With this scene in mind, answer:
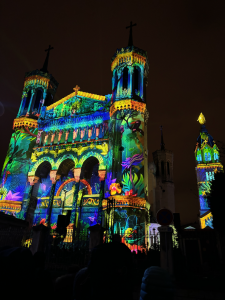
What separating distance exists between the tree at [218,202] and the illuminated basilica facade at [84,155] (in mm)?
7233

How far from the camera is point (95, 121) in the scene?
29141 mm

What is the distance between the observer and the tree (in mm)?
16438

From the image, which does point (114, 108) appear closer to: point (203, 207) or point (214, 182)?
point (214, 182)

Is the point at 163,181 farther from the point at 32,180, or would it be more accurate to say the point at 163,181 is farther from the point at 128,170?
the point at 32,180

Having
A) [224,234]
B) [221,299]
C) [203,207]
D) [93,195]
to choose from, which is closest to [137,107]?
[93,195]

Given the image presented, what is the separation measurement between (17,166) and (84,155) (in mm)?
9463

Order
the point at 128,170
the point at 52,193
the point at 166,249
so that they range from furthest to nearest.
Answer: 1. the point at 52,193
2. the point at 128,170
3. the point at 166,249

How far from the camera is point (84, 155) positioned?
2733 cm

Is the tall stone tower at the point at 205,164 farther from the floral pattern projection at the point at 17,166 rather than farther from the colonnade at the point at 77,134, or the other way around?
the floral pattern projection at the point at 17,166

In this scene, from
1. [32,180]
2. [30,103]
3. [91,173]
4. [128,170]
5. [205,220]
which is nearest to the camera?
[128,170]

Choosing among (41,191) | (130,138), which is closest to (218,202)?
(130,138)

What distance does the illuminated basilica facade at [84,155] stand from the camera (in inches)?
920

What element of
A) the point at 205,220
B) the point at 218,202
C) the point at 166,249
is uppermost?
the point at 205,220

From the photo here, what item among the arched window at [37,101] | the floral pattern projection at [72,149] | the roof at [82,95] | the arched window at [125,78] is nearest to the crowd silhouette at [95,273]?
the floral pattern projection at [72,149]
